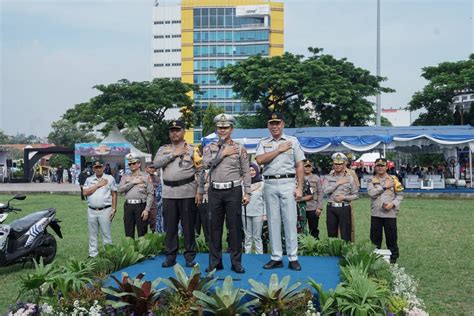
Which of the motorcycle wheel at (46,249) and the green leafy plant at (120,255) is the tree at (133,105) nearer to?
the motorcycle wheel at (46,249)

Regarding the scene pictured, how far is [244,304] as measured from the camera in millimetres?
3809

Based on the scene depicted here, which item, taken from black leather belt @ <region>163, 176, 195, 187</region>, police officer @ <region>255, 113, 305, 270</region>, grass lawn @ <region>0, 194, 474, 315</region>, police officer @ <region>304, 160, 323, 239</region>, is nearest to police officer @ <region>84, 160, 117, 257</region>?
grass lawn @ <region>0, 194, 474, 315</region>

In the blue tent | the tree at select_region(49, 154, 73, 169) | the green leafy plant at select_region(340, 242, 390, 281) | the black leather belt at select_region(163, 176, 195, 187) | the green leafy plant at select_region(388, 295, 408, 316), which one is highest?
the blue tent

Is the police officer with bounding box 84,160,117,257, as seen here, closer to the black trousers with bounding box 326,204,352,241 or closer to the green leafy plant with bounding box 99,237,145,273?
the green leafy plant with bounding box 99,237,145,273

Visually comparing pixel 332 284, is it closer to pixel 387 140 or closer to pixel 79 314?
pixel 79 314

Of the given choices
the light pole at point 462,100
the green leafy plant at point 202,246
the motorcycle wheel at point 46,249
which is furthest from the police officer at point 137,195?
the light pole at point 462,100

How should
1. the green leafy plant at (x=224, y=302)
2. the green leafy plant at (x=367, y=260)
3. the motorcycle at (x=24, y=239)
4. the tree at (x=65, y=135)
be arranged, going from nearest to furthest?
the green leafy plant at (x=224, y=302), the green leafy plant at (x=367, y=260), the motorcycle at (x=24, y=239), the tree at (x=65, y=135)

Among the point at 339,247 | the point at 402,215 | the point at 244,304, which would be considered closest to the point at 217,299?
the point at 244,304

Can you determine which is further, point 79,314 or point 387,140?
point 387,140

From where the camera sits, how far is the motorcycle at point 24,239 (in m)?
6.65

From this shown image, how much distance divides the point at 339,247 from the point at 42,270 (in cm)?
329

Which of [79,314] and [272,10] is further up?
[272,10]

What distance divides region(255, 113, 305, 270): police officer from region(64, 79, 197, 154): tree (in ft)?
92.3

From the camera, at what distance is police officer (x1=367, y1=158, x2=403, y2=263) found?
7133 mm
